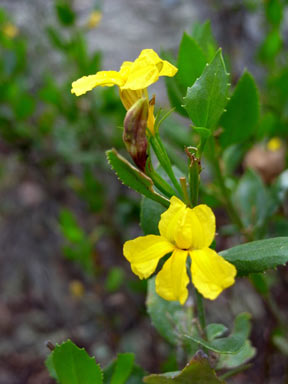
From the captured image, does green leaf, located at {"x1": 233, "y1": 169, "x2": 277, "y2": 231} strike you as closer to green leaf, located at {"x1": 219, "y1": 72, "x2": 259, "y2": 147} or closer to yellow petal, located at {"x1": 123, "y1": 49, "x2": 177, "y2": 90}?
green leaf, located at {"x1": 219, "y1": 72, "x2": 259, "y2": 147}

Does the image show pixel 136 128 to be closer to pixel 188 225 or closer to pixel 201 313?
pixel 188 225

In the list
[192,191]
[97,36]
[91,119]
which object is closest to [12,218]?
[91,119]

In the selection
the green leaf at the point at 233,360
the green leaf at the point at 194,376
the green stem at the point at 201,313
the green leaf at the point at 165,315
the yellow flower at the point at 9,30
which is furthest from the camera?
the yellow flower at the point at 9,30

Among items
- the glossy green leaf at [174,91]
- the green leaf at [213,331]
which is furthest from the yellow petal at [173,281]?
the glossy green leaf at [174,91]

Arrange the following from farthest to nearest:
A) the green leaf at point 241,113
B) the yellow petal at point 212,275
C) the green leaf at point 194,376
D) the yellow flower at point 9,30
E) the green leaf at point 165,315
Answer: the yellow flower at point 9,30
the green leaf at point 241,113
the green leaf at point 165,315
the green leaf at point 194,376
the yellow petal at point 212,275

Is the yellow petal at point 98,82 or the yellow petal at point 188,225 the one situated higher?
the yellow petal at point 98,82

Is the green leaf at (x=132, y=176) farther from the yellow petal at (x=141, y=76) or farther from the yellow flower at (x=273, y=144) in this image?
the yellow flower at (x=273, y=144)

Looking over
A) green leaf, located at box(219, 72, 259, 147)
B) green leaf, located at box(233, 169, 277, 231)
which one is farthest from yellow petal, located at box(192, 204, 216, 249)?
green leaf, located at box(233, 169, 277, 231)

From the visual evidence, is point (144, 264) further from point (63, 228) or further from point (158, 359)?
point (158, 359)
